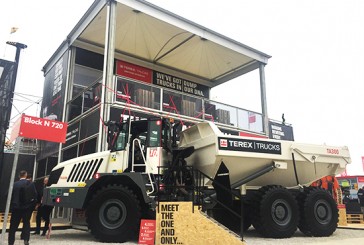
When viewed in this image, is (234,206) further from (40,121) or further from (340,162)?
(40,121)

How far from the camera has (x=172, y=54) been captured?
1858cm

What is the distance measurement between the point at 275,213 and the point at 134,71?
12.1m

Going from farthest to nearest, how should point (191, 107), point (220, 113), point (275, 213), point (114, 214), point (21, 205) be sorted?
1. point (220, 113)
2. point (191, 107)
3. point (275, 213)
4. point (114, 214)
5. point (21, 205)

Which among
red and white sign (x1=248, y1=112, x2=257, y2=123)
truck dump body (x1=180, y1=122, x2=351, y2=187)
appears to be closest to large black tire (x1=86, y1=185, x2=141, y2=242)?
truck dump body (x1=180, y1=122, x2=351, y2=187)

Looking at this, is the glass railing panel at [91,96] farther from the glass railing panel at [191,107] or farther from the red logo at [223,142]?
the red logo at [223,142]

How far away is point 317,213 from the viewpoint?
995cm

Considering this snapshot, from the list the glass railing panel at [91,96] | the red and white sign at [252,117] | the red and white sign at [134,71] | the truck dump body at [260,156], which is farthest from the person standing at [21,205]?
the red and white sign at [252,117]

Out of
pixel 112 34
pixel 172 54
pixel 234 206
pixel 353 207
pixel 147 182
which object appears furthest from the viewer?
pixel 172 54

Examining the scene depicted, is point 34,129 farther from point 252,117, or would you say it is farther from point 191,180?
point 252,117

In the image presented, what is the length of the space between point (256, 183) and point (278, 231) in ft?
5.40

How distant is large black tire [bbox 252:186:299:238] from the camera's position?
29.8 ft

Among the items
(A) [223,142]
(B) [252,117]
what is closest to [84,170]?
(A) [223,142]

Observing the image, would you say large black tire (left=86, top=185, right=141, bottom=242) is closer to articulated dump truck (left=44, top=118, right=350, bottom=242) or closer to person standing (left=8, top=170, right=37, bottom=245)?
articulated dump truck (left=44, top=118, right=350, bottom=242)

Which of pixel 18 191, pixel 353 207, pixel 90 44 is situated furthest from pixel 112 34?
pixel 353 207
